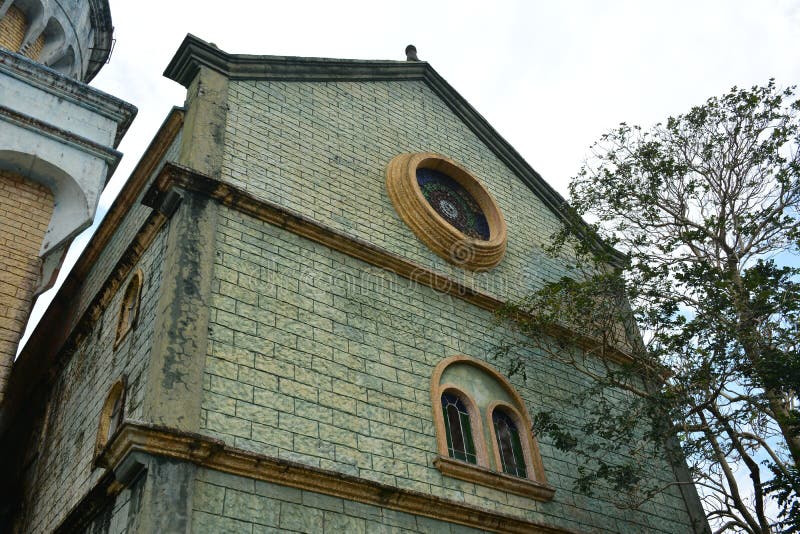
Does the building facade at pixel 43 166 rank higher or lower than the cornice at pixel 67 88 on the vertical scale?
lower

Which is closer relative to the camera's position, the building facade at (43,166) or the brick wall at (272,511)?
the brick wall at (272,511)

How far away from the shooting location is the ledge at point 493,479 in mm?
8805

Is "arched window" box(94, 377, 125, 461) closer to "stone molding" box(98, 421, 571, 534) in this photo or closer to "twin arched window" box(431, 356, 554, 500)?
"stone molding" box(98, 421, 571, 534)

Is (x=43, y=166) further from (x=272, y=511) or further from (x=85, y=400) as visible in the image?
(x=272, y=511)

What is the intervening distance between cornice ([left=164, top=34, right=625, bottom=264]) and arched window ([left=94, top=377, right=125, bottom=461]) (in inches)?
181

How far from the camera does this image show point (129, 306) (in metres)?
9.36

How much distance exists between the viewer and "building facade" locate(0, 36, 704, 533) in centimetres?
734

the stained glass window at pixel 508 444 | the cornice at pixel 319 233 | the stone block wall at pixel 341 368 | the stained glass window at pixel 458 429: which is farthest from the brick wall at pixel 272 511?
the cornice at pixel 319 233

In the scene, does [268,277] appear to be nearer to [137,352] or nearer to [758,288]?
[137,352]

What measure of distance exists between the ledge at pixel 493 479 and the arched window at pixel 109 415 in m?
3.65

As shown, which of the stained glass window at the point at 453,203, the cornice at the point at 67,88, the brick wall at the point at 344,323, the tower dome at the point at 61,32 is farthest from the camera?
the tower dome at the point at 61,32

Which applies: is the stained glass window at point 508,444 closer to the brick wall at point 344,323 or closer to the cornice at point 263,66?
the brick wall at point 344,323

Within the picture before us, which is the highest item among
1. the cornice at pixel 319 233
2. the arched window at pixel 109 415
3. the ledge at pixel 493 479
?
the cornice at pixel 319 233

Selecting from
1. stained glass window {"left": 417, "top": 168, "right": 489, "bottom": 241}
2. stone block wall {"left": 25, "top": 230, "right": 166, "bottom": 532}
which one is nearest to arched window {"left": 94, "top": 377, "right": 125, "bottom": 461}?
stone block wall {"left": 25, "top": 230, "right": 166, "bottom": 532}
